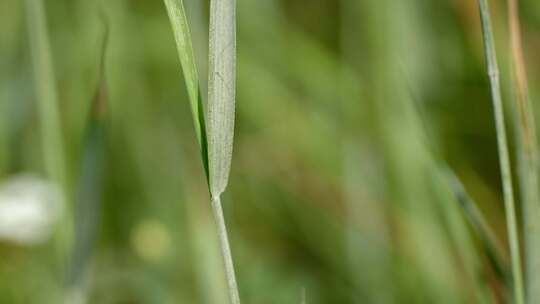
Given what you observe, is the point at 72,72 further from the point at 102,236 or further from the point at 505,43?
the point at 505,43

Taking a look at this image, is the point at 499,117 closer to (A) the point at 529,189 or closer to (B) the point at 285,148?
(A) the point at 529,189

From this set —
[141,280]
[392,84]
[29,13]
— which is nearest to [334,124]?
[392,84]

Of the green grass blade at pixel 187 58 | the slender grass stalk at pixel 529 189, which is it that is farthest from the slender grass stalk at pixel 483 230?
the green grass blade at pixel 187 58

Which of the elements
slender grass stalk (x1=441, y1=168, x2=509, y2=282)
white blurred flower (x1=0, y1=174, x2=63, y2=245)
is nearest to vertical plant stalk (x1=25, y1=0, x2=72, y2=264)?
white blurred flower (x1=0, y1=174, x2=63, y2=245)

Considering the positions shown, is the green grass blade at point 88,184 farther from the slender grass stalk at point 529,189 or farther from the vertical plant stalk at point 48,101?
the slender grass stalk at point 529,189

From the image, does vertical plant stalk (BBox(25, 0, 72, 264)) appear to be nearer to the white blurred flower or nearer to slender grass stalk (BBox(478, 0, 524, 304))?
the white blurred flower

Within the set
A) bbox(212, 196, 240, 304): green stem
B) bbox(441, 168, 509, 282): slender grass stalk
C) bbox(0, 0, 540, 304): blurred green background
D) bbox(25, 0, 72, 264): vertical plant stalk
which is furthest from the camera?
bbox(0, 0, 540, 304): blurred green background

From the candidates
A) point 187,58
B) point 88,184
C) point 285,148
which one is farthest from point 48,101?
point 285,148
